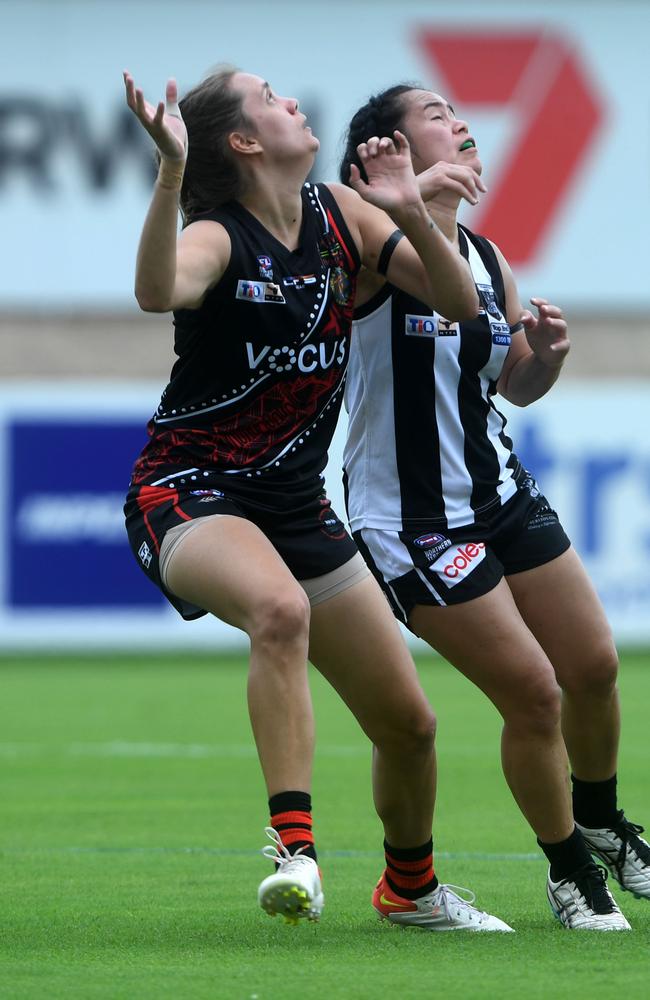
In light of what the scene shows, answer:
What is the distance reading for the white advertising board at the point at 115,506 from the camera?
1466 cm

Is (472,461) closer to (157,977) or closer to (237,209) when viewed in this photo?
(237,209)

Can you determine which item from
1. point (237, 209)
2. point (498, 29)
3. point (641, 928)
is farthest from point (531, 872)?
point (498, 29)

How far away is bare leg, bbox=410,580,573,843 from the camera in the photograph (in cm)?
473

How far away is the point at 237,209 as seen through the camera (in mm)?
4738

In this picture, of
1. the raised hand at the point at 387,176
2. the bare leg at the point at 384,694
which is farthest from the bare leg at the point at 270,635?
the raised hand at the point at 387,176

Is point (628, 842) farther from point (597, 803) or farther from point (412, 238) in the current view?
point (412, 238)

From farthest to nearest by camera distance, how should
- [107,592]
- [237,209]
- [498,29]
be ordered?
[498,29], [107,592], [237,209]

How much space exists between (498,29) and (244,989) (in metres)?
19.1

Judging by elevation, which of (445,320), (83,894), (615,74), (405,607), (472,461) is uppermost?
(615,74)

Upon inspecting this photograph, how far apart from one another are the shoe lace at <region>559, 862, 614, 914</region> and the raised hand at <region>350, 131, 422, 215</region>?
1.85 metres

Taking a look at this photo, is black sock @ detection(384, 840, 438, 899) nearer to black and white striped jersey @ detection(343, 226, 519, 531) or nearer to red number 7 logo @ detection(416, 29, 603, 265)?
black and white striped jersey @ detection(343, 226, 519, 531)

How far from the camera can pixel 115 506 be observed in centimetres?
1491

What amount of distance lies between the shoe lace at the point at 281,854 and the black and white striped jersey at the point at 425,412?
1.12 m

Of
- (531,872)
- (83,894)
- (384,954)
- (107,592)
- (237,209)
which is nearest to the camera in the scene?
(384,954)
